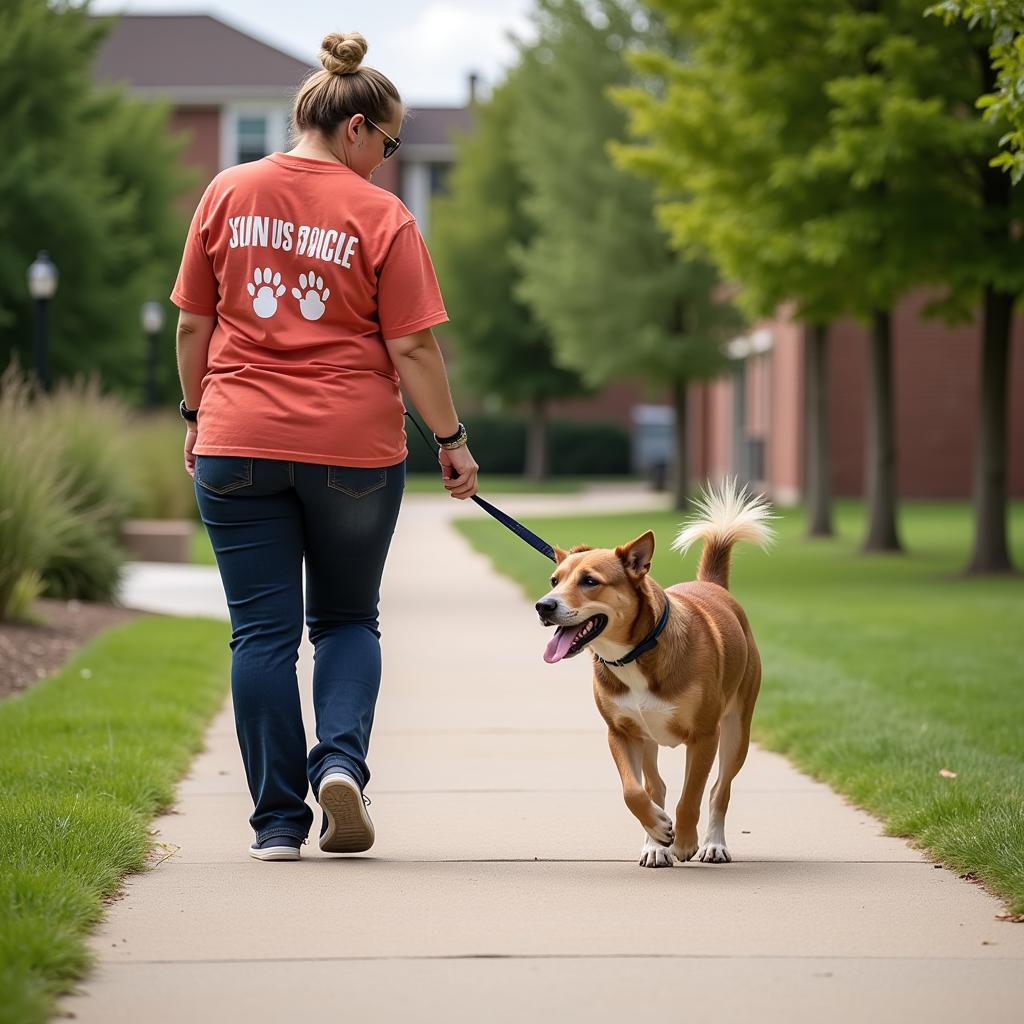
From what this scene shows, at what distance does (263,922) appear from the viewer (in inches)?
183

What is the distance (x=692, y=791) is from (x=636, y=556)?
2.46 ft

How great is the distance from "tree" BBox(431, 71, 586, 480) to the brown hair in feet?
138

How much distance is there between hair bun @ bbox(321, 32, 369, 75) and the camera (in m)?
5.40

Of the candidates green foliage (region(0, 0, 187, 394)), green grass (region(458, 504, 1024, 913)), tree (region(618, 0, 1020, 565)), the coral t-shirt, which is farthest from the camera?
green foliage (region(0, 0, 187, 394))

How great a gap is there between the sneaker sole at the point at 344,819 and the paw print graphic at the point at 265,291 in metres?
1.40

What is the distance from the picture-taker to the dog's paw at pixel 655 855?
5473mm

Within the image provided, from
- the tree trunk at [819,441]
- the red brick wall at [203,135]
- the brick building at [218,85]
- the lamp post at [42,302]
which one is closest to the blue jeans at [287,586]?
the lamp post at [42,302]

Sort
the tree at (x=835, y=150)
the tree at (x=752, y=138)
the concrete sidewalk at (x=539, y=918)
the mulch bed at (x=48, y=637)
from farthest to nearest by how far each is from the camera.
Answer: the tree at (x=752, y=138), the tree at (x=835, y=150), the mulch bed at (x=48, y=637), the concrete sidewalk at (x=539, y=918)

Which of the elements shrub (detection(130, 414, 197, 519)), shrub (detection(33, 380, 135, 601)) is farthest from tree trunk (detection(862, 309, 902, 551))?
shrub (detection(33, 380, 135, 601))

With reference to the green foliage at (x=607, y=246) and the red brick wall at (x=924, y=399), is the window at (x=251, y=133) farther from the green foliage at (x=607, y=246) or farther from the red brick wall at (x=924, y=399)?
the red brick wall at (x=924, y=399)

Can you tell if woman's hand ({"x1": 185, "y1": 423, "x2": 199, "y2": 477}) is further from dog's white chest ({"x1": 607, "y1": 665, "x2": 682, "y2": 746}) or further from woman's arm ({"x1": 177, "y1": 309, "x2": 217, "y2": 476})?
dog's white chest ({"x1": 607, "y1": 665, "x2": 682, "y2": 746})

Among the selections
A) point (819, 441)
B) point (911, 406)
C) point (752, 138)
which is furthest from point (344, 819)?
point (911, 406)

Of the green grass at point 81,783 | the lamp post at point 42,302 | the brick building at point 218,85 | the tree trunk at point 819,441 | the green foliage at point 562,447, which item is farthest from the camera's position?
the green foliage at point 562,447

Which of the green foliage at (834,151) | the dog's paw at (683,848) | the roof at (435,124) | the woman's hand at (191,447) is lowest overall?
the dog's paw at (683,848)
